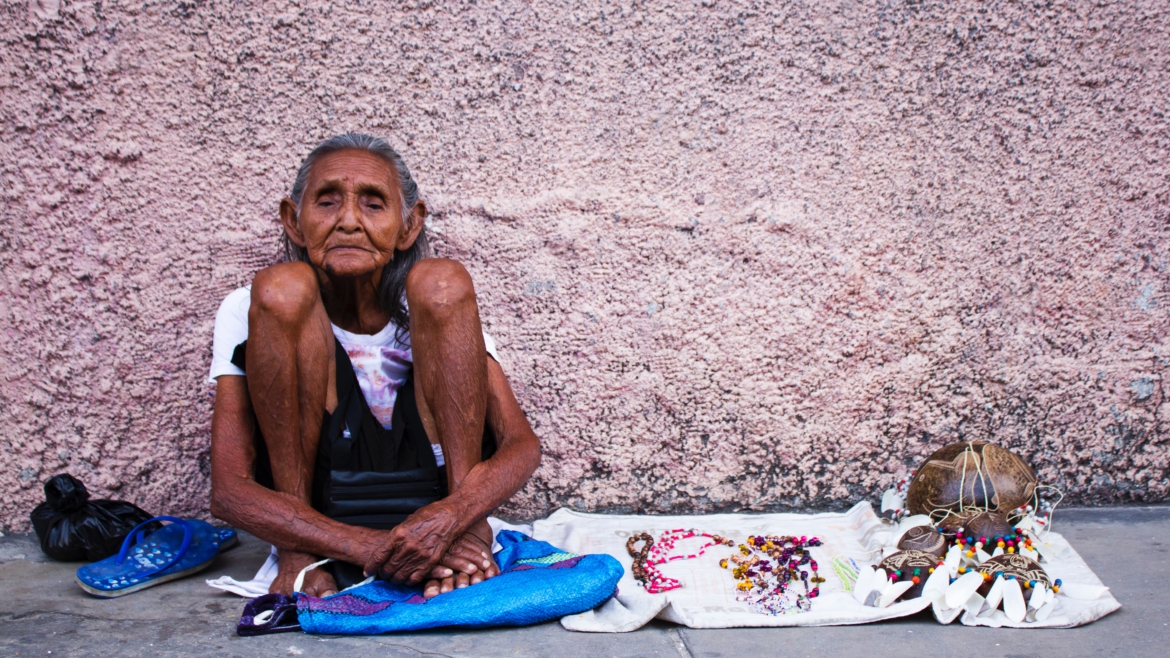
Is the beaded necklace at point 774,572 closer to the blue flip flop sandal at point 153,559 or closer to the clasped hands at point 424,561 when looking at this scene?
the clasped hands at point 424,561

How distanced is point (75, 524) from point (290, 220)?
3.37 ft

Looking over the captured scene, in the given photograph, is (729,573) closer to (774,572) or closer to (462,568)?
(774,572)

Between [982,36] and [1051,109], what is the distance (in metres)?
0.31

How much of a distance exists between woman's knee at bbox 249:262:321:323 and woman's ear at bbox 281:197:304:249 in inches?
13.7

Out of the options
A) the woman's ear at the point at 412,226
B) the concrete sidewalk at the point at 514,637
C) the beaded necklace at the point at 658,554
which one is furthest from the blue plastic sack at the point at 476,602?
the woman's ear at the point at 412,226

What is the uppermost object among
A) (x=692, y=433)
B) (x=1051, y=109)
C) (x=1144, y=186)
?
(x=1051, y=109)

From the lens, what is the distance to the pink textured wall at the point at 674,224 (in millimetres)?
2574

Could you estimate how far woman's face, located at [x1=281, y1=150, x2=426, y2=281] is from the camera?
2303 mm

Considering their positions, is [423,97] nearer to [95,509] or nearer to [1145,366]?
[95,509]

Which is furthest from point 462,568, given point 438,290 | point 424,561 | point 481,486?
point 438,290

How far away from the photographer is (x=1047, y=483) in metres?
2.76

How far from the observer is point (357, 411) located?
2254mm

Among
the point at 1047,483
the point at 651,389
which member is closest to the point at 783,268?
the point at 651,389

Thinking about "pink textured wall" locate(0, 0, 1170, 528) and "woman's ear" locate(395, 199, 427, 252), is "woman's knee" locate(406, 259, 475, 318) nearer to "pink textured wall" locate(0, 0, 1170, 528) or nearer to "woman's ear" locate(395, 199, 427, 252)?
"woman's ear" locate(395, 199, 427, 252)
